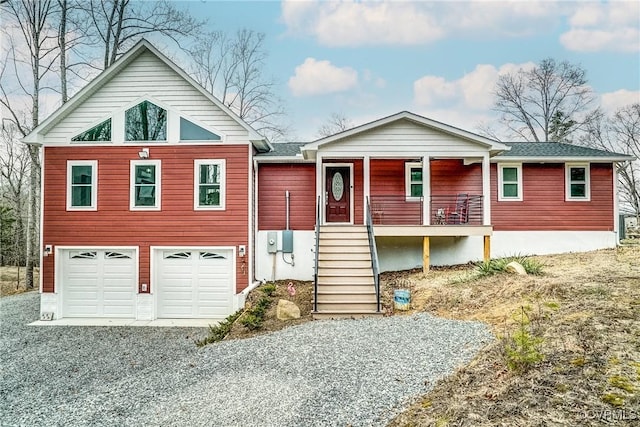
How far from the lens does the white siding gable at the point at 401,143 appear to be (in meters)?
10.9

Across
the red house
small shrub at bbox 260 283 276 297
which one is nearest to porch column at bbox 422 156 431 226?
the red house

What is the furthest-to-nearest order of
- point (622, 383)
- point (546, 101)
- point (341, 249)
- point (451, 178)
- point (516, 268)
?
point (546, 101), point (451, 178), point (341, 249), point (516, 268), point (622, 383)

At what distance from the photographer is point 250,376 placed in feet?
16.9

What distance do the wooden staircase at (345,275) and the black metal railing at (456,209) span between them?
2.93 m

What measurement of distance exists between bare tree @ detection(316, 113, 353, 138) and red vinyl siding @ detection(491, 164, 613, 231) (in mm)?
17904

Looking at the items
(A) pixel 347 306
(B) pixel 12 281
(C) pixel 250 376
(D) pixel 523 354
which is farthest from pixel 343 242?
(B) pixel 12 281

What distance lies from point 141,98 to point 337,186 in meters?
6.38

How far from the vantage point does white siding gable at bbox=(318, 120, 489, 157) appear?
10.9 metres

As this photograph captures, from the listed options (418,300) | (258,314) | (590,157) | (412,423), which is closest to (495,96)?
(590,157)

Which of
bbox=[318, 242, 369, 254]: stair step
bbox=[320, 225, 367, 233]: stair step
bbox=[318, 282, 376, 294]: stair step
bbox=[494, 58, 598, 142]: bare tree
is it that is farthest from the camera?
bbox=[494, 58, 598, 142]: bare tree

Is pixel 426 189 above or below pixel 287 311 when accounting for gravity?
above

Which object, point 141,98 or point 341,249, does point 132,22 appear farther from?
point 341,249

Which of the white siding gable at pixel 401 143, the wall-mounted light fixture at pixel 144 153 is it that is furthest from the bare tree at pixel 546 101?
the wall-mounted light fixture at pixel 144 153

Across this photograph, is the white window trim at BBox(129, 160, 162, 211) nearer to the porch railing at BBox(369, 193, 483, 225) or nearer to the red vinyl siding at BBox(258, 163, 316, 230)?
the red vinyl siding at BBox(258, 163, 316, 230)
